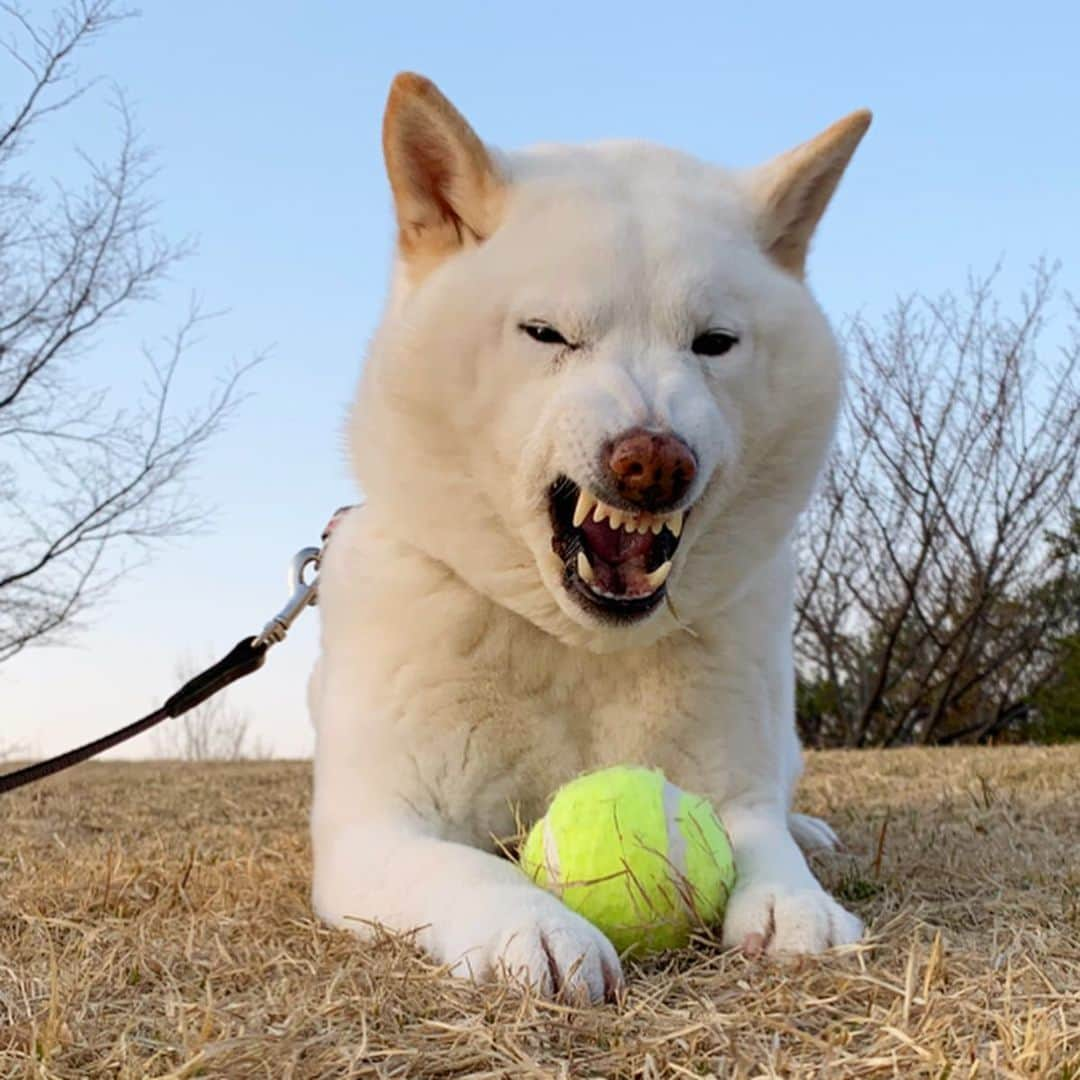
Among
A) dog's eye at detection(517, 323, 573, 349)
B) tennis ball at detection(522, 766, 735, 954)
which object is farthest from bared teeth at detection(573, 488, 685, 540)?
tennis ball at detection(522, 766, 735, 954)

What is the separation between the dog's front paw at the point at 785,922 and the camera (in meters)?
2.04

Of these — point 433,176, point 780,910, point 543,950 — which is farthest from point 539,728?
point 433,176

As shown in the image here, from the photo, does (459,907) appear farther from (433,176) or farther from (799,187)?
(799,187)

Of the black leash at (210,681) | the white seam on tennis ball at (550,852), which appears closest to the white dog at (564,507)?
the white seam on tennis ball at (550,852)

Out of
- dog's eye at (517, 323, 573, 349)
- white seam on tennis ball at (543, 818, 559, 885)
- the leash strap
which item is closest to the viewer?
white seam on tennis ball at (543, 818, 559, 885)

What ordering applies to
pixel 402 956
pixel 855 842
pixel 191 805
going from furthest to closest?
pixel 191 805 → pixel 855 842 → pixel 402 956

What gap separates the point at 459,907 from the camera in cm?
203

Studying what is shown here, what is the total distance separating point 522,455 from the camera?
2266 millimetres

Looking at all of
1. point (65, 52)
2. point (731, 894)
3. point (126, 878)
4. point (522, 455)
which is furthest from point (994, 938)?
point (65, 52)

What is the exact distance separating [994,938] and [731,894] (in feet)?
1.53

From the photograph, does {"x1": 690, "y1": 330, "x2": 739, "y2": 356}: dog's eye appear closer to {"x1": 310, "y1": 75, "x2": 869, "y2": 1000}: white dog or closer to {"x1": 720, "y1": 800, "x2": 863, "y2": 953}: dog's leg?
{"x1": 310, "y1": 75, "x2": 869, "y2": 1000}: white dog

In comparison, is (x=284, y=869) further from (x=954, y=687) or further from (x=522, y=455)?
(x=954, y=687)

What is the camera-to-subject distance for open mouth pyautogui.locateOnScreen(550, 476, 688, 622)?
2305 millimetres

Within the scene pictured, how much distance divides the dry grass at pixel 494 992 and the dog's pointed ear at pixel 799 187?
1327 millimetres
